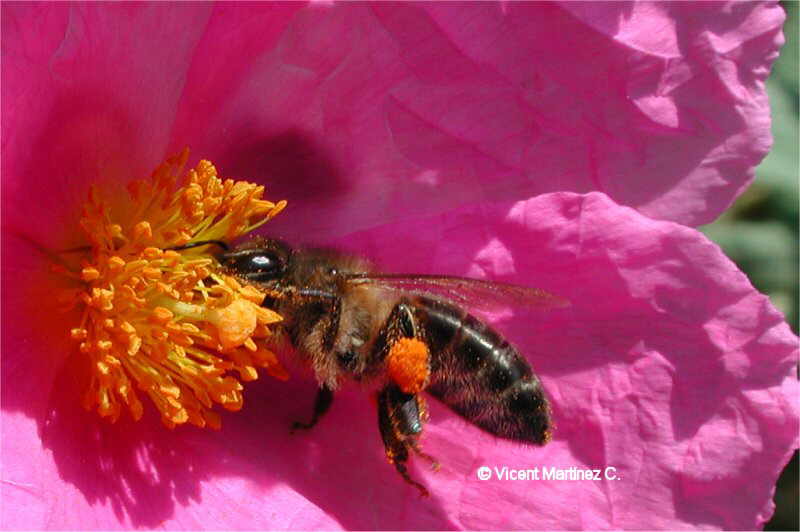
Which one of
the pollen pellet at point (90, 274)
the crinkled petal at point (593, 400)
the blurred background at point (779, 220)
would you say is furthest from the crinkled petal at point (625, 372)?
the blurred background at point (779, 220)

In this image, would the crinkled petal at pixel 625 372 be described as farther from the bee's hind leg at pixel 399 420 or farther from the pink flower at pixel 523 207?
the bee's hind leg at pixel 399 420

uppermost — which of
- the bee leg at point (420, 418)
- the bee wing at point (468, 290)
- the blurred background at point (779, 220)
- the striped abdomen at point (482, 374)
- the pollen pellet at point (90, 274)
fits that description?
the pollen pellet at point (90, 274)

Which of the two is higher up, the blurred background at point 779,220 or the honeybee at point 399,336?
the honeybee at point 399,336

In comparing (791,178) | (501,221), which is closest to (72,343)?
(501,221)

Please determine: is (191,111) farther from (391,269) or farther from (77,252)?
(391,269)

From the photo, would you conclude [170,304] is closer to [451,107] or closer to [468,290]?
[468,290]

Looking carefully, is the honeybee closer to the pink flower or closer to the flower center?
the flower center

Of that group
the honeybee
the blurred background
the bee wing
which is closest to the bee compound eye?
the honeybee
